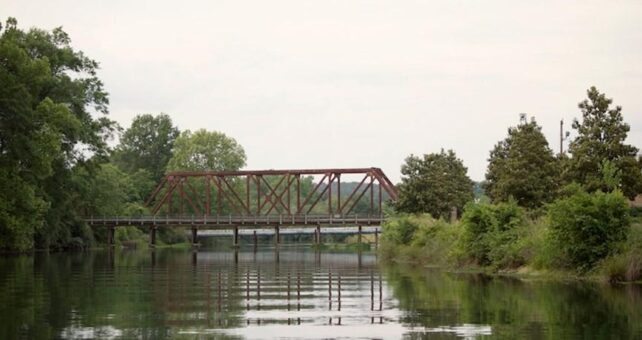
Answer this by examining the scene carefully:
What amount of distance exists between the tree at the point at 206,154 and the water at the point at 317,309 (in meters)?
129

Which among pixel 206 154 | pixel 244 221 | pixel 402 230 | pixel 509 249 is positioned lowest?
pixel 509 249

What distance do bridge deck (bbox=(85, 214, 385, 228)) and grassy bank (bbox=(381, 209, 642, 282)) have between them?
59.2 m

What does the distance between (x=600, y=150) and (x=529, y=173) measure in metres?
10.4

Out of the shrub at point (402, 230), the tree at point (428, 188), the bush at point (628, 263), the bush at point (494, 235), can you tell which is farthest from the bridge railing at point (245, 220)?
the bush at point (628, 263)

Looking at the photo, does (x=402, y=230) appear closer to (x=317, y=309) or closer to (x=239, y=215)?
(x=317, y=309)

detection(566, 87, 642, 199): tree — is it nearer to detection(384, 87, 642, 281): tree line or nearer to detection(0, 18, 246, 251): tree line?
detection(384, 87, 642, 281): tree line

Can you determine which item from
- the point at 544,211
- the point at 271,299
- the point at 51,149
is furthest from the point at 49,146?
the point at 271,299

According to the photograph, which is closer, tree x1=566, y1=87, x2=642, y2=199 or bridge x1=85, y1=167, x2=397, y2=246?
tree x1=566, y1=87, x2=642, y2=199

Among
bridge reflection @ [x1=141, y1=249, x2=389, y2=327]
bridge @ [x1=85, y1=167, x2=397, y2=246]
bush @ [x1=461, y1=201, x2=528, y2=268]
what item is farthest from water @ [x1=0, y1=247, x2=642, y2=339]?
bridge @ [x1=85, y1=167, x2=397, y2=246]

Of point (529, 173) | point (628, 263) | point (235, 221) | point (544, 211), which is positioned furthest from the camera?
point (235, 221)

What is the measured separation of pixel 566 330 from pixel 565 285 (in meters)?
15.8

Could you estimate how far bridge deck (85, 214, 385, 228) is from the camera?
130 meters

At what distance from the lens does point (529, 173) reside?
6172 centimetres

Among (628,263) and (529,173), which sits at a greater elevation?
(529,173)
